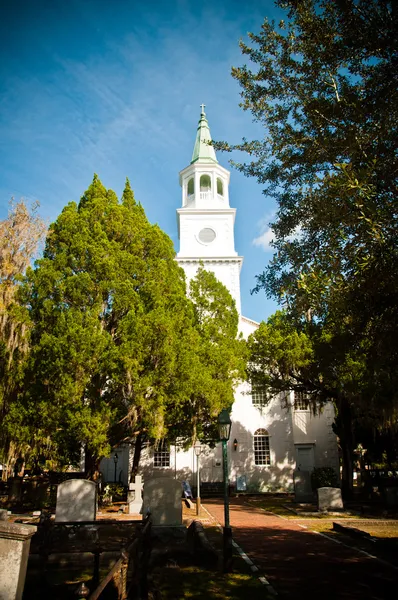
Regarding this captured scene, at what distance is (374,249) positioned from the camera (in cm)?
709

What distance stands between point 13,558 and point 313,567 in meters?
6.45

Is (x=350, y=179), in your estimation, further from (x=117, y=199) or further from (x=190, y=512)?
(x=190, y=512)

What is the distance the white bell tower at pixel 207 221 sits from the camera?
3309cm

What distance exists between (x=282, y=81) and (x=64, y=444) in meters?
13.8

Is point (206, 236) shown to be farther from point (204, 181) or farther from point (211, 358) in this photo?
point (211, 358)

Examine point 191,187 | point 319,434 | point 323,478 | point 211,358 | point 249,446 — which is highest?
point 191,187

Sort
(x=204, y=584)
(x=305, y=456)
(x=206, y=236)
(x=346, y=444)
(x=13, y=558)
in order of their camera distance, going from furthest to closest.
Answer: (x=206, y=236) < (x=305, y=456) < (x=346, y=444) < (x=204, y=584) < (x=13, y=558)

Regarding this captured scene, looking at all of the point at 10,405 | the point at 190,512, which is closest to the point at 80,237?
the point at 10,405

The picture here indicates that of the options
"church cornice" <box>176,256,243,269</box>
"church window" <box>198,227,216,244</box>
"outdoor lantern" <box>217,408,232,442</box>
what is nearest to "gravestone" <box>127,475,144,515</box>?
"outdoor lantern" <box>217,408,232,442</box>

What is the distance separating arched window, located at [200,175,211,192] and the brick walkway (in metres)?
29.6

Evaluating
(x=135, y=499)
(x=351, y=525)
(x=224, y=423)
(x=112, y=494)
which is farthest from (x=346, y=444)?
(x=224, y=423)

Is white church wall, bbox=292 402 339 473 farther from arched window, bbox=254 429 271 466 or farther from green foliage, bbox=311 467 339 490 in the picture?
green foliage, bbox=311 467 339 490

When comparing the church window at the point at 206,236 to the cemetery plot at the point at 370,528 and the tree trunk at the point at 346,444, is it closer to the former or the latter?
the tree trunk at the point at 346,444

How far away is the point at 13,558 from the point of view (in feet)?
13.4
